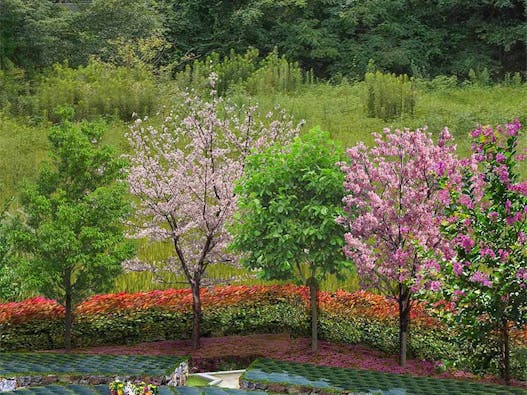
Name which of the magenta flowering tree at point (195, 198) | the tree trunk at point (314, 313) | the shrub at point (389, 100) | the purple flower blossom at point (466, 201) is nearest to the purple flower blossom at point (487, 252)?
the purple flower blossom at point (466, 201)

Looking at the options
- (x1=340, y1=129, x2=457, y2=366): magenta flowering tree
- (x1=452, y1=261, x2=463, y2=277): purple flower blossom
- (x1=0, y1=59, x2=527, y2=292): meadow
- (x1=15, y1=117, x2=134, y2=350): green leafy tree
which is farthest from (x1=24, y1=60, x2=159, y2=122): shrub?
(x1=452, y1=261, x2=463, y2=277): purple flower blossom

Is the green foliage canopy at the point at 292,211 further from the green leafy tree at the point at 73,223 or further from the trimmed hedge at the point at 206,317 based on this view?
the green leafy tree at the point at 73,223

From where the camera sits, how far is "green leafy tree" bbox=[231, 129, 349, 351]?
15.2m

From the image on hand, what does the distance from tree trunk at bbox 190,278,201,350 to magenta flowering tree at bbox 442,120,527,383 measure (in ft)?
19.0

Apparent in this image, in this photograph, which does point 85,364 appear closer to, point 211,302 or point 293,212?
point 211,302

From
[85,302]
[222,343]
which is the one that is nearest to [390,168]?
[222,343]

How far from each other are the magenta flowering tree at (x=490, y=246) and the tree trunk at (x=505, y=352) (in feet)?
0.32

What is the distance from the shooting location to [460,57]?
43469 millimetres

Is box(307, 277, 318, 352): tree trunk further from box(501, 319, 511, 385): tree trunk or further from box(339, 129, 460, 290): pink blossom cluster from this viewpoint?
box(501, 319, 511, 385): tree trunk

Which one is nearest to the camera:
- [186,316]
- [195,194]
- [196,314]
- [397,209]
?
[397,209]

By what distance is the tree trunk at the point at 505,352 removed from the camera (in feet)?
41.2

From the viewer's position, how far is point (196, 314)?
53.7ft

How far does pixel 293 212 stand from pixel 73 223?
435 centimetres

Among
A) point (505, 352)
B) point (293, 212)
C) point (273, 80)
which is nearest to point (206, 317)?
point (293, 212)
